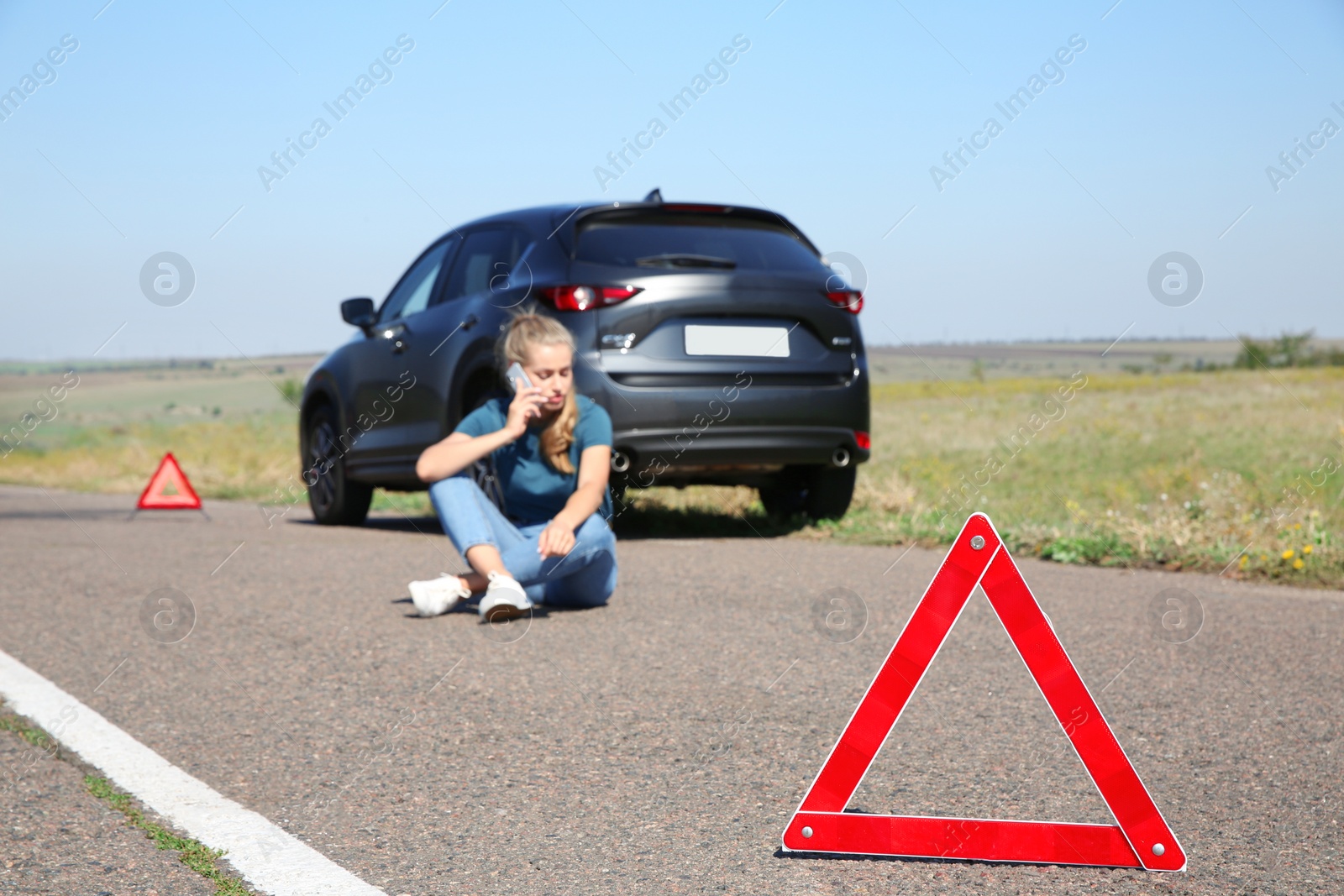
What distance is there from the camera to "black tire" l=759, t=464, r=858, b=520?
8.12 metres

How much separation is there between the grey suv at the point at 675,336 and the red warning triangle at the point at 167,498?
390 centimetres

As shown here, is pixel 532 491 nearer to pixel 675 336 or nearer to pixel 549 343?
pixel 549 343

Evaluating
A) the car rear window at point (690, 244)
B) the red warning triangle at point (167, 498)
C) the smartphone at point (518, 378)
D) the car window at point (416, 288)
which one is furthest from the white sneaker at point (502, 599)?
the red warning triangle at point (167, 498)

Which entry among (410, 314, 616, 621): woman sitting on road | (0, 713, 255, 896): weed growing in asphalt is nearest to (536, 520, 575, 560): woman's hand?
(410, 314, 616, 621): woman sitting on road

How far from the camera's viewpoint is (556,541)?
16.2 feet

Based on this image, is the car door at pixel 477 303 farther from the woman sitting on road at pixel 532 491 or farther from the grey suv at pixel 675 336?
the woman sitting on road at pixel 532 491

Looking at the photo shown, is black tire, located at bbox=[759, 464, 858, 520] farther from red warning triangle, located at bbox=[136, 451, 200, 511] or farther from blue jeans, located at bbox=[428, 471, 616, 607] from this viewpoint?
red warning triangle, located at bbox=[136, 451, 200, 511]

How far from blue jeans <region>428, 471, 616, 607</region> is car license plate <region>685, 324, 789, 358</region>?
2.01 meters

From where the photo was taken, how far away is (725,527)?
28.6 ft

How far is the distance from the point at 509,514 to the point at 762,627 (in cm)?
129

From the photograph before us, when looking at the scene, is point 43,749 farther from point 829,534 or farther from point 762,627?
point 829,534

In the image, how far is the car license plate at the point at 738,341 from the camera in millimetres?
7109

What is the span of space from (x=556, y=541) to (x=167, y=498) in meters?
7.69

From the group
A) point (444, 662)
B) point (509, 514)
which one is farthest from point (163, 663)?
point (509, 514)
